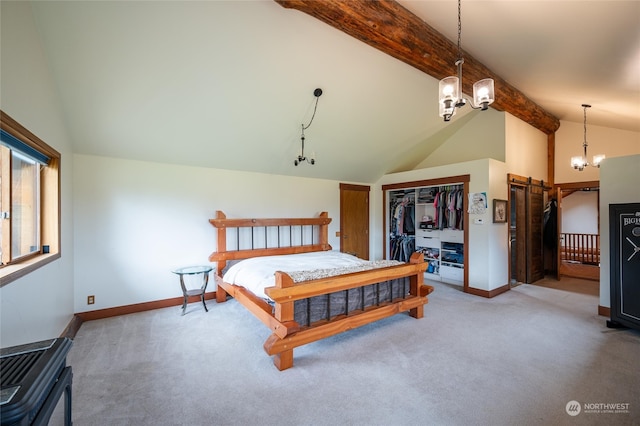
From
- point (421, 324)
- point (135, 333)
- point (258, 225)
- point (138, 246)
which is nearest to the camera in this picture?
point (135, 333)

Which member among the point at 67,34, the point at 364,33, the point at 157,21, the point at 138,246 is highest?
the point at 364,33

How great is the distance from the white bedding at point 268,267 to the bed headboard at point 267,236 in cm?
57

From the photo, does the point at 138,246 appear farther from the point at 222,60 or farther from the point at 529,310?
the point at 529,310

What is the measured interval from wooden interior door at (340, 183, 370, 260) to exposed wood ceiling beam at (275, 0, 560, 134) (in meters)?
2.75

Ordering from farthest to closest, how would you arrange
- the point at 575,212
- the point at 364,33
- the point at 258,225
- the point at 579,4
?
the point at 575,212
the point at 258,225
the point at 364,33
the point at 579,4

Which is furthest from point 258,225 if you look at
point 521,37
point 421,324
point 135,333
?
point 521,37

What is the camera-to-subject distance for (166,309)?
3.79 m

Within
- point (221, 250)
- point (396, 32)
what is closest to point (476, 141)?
point (396, 32)

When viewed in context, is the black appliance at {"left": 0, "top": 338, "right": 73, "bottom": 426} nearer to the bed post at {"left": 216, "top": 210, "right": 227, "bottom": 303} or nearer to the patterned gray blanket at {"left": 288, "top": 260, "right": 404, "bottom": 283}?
the patterned gray blanket at {"left": 288, "top": 260, "right": 404, "bottom": 283}

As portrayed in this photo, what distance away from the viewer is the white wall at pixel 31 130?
5.66 feet

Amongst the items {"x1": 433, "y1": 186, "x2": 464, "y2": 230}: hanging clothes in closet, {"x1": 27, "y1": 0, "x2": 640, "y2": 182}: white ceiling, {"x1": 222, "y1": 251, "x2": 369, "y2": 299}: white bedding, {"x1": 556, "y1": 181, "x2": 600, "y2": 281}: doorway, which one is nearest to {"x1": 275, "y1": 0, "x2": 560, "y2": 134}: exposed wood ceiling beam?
{"x1": 27, "y1": 0, "x2": 640, "y2": 182}: white ceiling

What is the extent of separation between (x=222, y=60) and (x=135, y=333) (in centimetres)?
305

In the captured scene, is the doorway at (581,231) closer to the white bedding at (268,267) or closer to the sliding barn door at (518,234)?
the sliding barn door at (518,234)

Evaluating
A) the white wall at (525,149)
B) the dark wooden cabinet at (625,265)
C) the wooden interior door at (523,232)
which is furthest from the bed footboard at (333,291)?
the white wall at (525,149)
